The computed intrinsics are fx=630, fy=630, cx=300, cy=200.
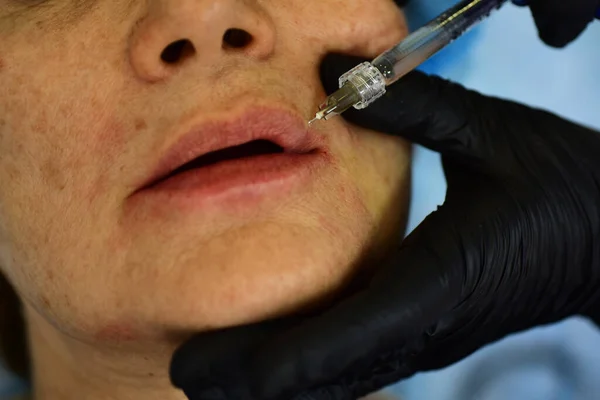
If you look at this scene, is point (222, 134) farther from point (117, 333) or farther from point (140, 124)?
point (117, 333)

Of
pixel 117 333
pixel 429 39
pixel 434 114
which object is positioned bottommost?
pixel 117 333

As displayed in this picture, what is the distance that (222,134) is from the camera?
711 millimetres

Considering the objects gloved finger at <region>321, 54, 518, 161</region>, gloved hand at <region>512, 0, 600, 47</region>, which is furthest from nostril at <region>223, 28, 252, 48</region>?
gloved hand at <region>512, 0, 600, 47</region>

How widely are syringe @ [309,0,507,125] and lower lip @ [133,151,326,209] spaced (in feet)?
0.23

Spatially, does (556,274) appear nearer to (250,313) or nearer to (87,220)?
(250,313)

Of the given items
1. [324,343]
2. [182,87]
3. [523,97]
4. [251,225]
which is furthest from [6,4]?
[523,97]

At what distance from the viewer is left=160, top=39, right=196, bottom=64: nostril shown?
0.71 m

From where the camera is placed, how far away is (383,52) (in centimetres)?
84

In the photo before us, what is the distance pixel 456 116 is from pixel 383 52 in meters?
0.14

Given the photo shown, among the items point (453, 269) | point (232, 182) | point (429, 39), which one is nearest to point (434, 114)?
point (429, 39)

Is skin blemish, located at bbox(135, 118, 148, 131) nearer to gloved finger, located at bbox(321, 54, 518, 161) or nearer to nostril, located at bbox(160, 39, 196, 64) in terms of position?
nostril, located at bbox(160, 39, 196, 64)

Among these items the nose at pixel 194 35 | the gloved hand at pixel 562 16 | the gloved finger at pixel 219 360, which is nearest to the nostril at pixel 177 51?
the nose at pixel 194 35

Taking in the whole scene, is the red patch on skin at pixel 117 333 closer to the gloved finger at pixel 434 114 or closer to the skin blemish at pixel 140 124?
the skin blemish at pixel 140 124

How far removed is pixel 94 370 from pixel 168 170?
1.28 ft
